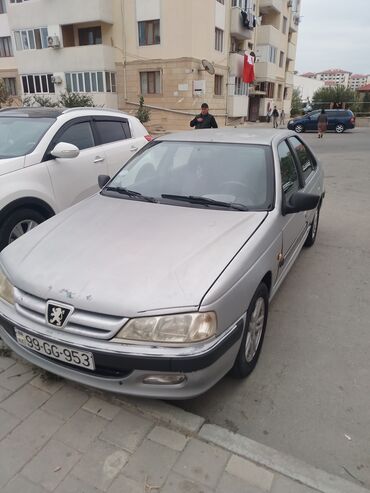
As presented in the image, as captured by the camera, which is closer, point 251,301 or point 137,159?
point 251,301

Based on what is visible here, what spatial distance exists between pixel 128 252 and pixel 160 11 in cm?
2609

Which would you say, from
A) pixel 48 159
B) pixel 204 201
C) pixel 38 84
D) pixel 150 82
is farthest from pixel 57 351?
pixel 38 84

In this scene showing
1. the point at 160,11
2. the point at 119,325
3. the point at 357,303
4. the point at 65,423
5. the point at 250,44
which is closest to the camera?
the point at 119,325

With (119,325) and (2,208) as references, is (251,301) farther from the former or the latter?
(2,208)

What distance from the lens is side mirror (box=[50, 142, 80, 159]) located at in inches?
172

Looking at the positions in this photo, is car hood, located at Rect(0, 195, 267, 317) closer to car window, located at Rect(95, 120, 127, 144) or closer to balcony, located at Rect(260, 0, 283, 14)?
car window, located at Rect(95, 120, 127, 144)

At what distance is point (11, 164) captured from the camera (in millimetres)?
4148

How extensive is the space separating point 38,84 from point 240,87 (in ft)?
49.9

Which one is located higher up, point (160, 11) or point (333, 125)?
point (160, 11)

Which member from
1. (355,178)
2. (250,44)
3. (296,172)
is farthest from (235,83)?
(296,172)

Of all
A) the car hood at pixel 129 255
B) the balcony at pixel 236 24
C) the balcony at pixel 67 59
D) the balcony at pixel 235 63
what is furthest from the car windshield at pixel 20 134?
the balcony at pixel 236 24

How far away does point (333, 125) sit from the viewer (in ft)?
88.5

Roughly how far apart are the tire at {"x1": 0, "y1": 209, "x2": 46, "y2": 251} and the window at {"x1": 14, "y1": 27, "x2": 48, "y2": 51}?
90.2 feet

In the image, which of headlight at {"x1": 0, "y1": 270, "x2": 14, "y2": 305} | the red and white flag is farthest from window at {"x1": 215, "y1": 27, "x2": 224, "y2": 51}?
headlight at {"x1": 0, "y1": 270, "x2": 14, "y2": 305}
